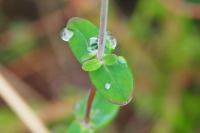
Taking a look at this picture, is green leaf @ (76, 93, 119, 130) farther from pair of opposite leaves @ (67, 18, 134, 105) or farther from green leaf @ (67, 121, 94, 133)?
pair of opposite leaves @ (67, 18, 134, 105)

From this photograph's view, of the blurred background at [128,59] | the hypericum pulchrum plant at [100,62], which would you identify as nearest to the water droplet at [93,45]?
the hypericum pulchrum plant at [100,62]

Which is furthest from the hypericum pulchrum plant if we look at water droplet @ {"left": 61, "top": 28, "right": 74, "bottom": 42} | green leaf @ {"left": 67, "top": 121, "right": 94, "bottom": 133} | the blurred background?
the blurred background

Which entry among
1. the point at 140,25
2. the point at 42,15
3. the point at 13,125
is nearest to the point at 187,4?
the point at 140,25

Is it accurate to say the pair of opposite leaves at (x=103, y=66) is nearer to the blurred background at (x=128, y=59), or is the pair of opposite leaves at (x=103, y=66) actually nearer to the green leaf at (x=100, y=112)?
the green leaf at (x=100, y=112)

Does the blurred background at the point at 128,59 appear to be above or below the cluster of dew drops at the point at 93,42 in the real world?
below

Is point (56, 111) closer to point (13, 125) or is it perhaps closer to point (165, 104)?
point (13, 125)

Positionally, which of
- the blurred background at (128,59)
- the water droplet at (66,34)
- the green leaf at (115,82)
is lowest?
the blurred background at (128,59)
